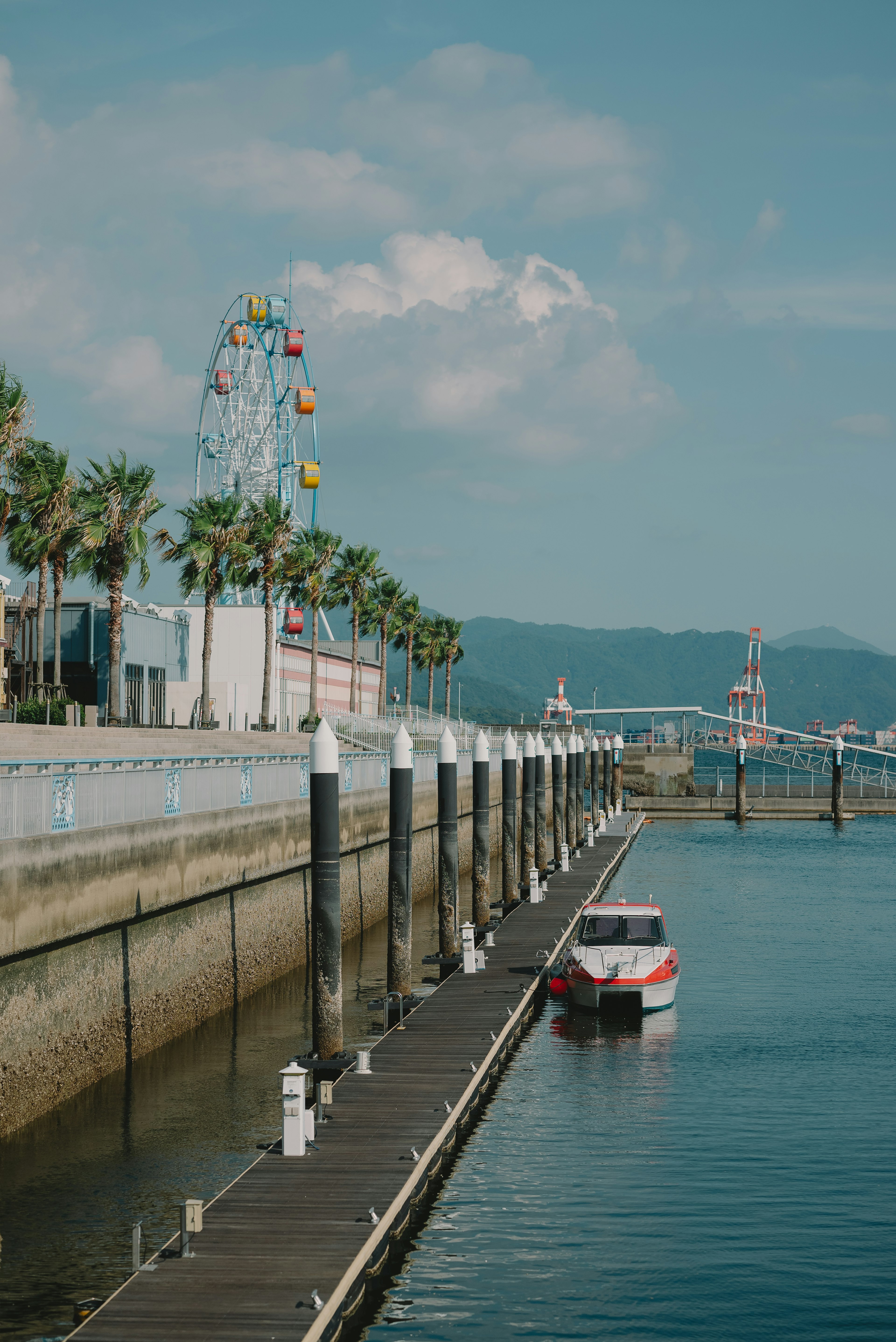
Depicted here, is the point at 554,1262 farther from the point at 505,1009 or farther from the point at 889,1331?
the point at 505,1009

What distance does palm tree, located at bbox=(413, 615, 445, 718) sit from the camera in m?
128

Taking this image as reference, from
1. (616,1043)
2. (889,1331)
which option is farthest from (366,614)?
(889,1331)

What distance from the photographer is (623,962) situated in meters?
31.5

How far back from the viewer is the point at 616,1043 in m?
29.1

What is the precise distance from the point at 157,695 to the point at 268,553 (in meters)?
9.27

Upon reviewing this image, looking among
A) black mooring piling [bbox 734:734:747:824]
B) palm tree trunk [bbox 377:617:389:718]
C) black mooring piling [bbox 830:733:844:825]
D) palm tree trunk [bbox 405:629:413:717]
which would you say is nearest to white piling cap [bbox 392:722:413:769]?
black mooring piling [bbox 734:734:747:824]

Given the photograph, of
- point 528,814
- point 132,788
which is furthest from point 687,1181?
point 528,814

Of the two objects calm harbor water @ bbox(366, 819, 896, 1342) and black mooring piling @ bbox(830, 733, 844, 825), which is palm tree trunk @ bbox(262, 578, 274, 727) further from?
black mooring piling @ bbox(830, 733, 844, 825)

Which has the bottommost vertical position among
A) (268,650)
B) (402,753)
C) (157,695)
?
(402,753)

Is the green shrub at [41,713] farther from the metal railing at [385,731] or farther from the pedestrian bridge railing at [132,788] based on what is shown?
the pedestrian bridge railing at [132,788]

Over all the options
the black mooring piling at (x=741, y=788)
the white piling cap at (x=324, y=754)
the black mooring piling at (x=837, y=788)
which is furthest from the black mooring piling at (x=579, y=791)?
the white piling cap at (x=324, y=754)

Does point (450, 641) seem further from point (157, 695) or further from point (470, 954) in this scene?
point (470, 954)

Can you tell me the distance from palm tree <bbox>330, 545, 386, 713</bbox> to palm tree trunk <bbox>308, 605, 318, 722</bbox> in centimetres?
245

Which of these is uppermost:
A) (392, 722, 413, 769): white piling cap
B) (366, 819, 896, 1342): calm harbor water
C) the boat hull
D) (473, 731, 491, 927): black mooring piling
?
(392, 722, 413, 769): white piling cap
